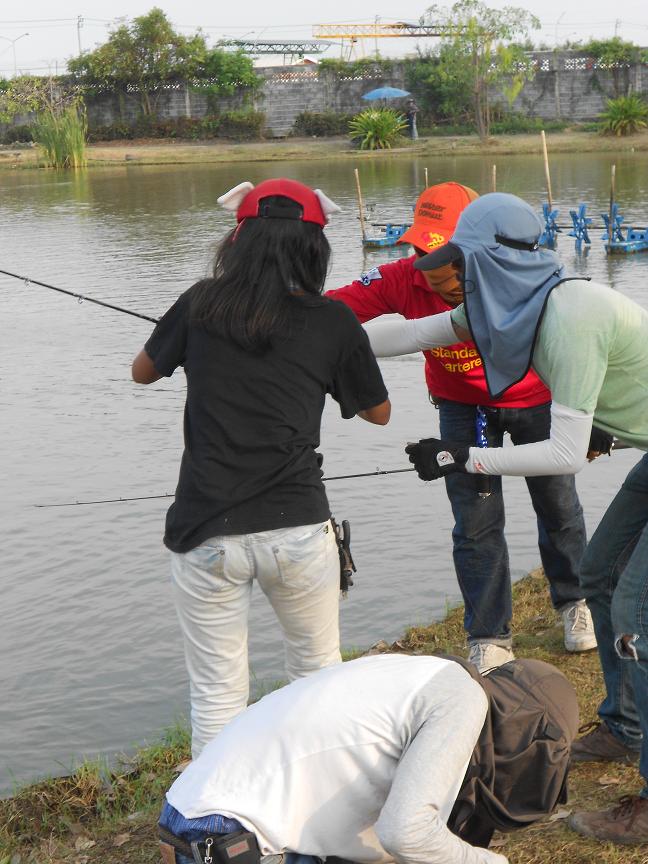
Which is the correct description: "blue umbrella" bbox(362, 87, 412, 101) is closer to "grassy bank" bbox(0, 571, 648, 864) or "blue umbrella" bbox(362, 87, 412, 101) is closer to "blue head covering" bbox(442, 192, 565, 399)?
"grassy bank" bbox(0, 571, 648, 864)

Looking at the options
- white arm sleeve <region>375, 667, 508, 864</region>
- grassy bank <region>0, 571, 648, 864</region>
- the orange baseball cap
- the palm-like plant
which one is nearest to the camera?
white arm sleeve <region>375, 667, 508, 864</region>

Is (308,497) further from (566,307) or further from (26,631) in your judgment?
(26,631)

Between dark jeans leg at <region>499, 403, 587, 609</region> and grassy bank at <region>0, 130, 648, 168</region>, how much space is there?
3524cm

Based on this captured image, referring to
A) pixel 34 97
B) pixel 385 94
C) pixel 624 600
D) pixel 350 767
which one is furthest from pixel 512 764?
pixel 34 97

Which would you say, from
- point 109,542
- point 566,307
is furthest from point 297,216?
point 109,542

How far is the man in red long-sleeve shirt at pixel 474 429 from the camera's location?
153 inches

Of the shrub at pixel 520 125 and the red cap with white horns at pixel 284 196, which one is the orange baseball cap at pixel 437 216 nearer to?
the red cap with white horns at pixel 284 196

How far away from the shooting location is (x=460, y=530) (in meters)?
4.03

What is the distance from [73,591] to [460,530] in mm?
2914

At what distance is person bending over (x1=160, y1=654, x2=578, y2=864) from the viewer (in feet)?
7.75

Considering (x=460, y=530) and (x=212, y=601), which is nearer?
(x=212, y=601)

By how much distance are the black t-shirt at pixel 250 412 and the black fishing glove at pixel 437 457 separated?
1.59 feet

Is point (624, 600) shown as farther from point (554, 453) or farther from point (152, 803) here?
point (152, 803)

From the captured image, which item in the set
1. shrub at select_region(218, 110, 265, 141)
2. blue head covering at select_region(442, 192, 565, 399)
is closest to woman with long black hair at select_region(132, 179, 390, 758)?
blue head covering at select_region(442, 192, 565, 399)
